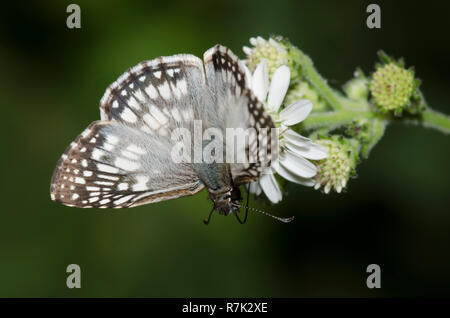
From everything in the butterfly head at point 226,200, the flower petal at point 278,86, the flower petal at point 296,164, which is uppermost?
the flower petal at point 278,86

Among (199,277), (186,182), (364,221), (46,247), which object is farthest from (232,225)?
(186,182)

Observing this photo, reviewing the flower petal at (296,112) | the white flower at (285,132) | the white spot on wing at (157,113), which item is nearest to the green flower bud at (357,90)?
the white flower at (285,132)

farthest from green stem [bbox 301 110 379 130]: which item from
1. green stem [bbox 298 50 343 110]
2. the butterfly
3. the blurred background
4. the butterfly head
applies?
the blurred background

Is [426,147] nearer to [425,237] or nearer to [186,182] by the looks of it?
[425,237]

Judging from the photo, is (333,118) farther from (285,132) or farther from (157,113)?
(157,113)

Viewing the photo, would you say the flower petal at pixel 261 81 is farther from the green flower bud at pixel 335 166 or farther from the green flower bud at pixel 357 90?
the green flower bud at pixel 357 90

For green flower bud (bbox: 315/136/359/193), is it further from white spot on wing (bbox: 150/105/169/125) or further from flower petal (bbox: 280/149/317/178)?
white spot on wing (bbox: 150/105/169/125)
